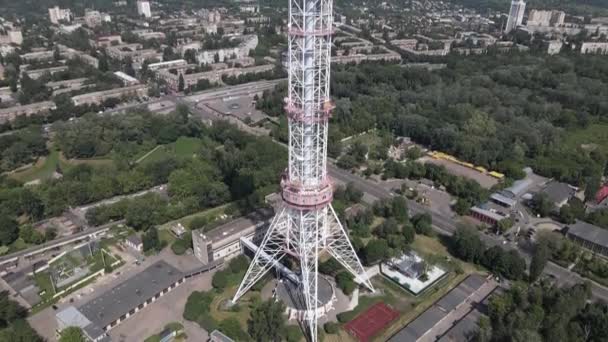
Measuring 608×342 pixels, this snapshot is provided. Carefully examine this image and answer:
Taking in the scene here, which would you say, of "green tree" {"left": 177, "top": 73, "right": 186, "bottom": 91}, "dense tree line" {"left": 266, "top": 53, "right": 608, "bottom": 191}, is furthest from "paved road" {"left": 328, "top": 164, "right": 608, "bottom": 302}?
"green tree" {"left": 177, "top": 73, "right": 186, "bottom": 91}

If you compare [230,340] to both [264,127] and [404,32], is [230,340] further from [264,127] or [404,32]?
[404,32]

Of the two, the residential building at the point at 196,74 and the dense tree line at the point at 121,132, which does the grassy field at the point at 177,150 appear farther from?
the residential building at the point at 196,74

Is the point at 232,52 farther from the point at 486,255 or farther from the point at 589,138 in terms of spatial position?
the point at 486,255

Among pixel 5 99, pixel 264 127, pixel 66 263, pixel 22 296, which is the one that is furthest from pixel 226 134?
pixel 5 99

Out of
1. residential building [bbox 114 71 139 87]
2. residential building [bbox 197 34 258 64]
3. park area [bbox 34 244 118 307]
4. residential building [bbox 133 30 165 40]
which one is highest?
residential building [bbox 133 30 165 40]

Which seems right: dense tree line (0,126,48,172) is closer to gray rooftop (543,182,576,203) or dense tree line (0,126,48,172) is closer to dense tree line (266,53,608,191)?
dense tree line (266,53,608,191)
